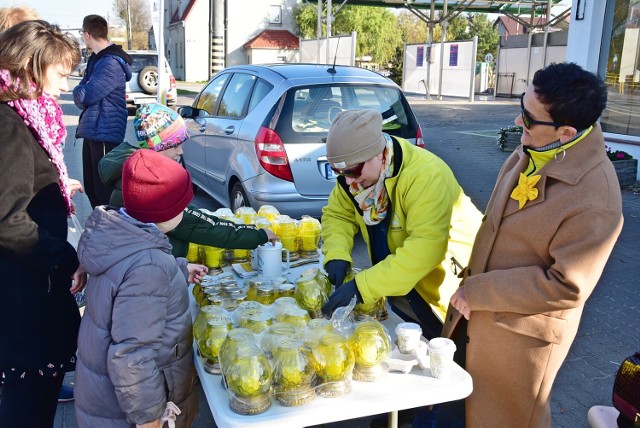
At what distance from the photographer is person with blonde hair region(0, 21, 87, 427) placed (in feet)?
7.22

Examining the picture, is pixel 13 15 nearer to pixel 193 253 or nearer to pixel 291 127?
pixel 193 253

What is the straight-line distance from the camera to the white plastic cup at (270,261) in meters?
2.88

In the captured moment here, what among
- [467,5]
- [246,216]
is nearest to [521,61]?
[467,5]

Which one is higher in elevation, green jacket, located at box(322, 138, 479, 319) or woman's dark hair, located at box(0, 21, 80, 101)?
woman's dark hair, located at box(0, 21, 80, 101)

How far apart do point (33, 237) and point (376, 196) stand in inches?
54.2

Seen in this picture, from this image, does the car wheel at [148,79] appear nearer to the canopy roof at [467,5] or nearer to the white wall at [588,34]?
the canopy roof at [467,5]

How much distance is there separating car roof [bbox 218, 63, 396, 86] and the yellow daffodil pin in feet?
12.5

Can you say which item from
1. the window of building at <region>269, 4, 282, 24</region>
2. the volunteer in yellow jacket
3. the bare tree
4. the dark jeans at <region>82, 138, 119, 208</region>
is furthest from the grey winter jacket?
the bare tree

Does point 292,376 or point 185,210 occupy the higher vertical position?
point 185,210

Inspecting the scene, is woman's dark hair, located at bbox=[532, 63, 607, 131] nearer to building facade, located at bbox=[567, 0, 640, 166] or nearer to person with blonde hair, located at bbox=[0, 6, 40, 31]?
person with blonde hair, located at bbox=[0, 6, 40, 31]

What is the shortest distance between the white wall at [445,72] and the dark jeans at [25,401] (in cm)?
2125

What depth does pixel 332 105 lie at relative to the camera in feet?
18.7

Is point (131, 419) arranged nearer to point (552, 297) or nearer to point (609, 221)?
point (552, 297)

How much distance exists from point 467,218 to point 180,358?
133 centimetres
